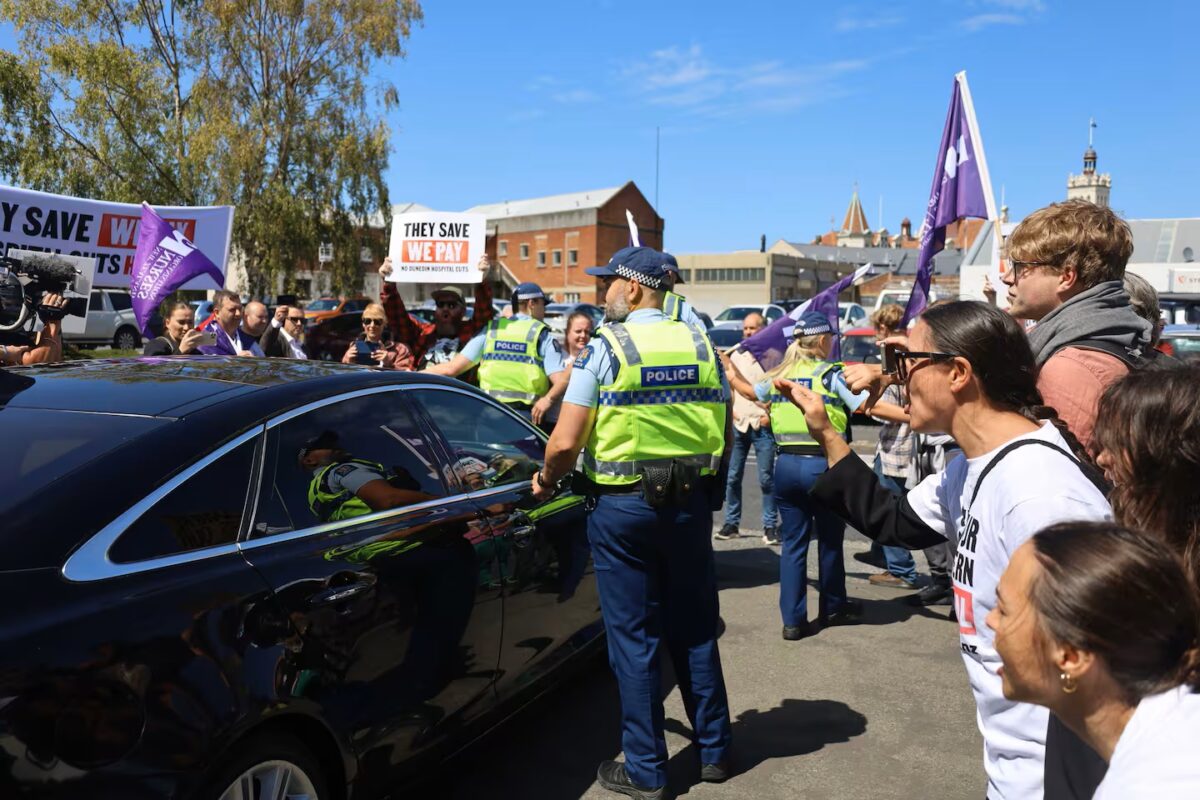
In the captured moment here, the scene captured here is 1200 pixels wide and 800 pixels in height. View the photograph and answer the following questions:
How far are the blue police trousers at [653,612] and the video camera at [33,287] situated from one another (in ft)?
9.53

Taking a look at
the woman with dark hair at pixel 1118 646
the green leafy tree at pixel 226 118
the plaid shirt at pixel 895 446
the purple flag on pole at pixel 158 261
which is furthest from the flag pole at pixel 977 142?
the green leafy tree at pixel 226 118

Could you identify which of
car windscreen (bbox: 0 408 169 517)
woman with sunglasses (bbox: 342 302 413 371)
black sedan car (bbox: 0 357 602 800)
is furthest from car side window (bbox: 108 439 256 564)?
woman with sunglasses (bbox: 342 302 413 371)

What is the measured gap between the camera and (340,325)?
20766 mm

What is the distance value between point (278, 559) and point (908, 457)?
4.67 metres

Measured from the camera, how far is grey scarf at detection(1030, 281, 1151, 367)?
2.51 metres

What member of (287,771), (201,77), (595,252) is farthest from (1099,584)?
(595,252)

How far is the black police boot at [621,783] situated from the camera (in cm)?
342

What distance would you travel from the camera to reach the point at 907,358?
2.21 m

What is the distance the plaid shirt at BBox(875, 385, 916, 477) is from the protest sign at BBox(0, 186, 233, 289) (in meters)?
5.35

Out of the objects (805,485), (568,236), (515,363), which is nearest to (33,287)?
(515,363)

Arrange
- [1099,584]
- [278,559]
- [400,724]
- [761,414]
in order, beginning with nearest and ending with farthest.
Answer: [1099,584]
[278,559]
[400,724]
[761,414]

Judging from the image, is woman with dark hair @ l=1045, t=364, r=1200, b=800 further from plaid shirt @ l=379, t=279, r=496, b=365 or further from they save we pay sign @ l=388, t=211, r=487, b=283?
they save we pay sign @ l=388, t=211, r=487, b=283

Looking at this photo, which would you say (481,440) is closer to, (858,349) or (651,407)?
(651,407)

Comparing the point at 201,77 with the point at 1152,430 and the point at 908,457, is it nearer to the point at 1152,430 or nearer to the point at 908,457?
the point at 908,457
